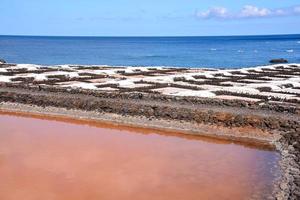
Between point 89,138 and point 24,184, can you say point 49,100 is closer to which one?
point 89,138

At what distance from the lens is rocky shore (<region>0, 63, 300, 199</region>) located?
12016mm

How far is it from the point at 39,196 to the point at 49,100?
8.77 meters

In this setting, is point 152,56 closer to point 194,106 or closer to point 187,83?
point 187,83

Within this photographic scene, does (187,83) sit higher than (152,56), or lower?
higher

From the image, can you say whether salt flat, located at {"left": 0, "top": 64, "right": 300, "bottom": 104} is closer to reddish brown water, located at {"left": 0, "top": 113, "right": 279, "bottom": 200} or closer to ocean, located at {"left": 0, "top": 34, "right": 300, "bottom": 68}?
reddish brown water, located at {"left": 0, "top": 113, "right": 279, "bottom": 200}

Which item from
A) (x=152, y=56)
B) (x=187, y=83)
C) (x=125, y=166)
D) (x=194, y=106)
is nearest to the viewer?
(x=125, y=166)

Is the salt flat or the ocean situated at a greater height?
the salt flat

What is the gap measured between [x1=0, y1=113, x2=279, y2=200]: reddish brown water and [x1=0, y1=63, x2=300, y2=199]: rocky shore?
672 mm

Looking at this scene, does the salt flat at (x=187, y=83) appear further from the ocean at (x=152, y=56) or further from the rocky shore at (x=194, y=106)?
the ocean at (x=152, y=56)

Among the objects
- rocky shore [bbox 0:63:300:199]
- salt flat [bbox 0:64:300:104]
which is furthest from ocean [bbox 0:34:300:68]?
rocky shore [bbox 0:63:300:199]

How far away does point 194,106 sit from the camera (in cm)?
1475

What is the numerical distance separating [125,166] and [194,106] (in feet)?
18.4

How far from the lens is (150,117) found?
14.0m

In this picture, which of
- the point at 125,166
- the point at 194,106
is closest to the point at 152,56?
the point at 194,106
